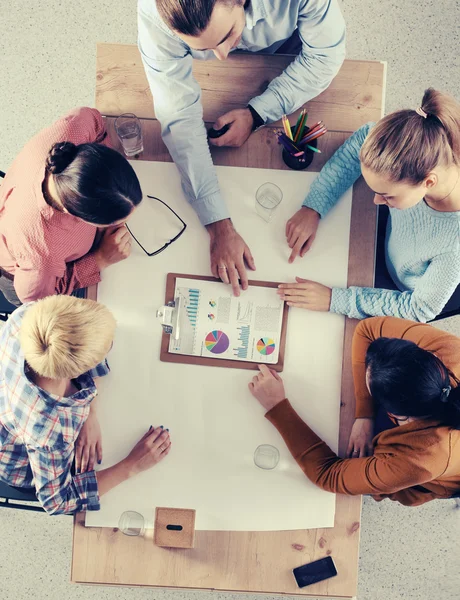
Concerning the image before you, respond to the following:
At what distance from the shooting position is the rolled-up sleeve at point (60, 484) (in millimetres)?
1356

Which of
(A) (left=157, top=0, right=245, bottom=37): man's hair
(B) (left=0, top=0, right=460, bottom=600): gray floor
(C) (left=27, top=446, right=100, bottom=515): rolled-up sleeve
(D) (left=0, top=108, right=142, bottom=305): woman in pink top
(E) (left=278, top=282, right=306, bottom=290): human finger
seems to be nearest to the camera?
(A) (left=157, top=0, right=245, bottom=37): man's hair

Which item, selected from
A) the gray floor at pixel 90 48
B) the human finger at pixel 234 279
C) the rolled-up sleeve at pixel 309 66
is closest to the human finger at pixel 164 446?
the human finger at pixel 234 279

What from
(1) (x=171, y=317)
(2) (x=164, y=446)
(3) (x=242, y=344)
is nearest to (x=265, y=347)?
(3) (x=242, y=344)

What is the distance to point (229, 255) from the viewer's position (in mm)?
1432

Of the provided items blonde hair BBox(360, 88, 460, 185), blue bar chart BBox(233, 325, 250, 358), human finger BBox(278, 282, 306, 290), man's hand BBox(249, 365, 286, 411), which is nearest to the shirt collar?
blonde hair BBox(360, 88, 460, 185)

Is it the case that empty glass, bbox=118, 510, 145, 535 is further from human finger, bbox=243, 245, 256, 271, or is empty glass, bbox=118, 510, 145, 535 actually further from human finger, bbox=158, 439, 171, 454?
human finger, bbox=243, 245, 256, 271

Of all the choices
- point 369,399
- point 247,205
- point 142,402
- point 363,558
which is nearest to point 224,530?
point 142,402

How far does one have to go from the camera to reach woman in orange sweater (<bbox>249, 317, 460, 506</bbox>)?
4.13ft

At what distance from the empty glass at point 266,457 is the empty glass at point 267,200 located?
2.07 feet

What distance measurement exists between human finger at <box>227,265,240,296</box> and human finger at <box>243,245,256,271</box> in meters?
0.06

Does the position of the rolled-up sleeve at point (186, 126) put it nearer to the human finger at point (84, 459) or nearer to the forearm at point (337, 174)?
the forearm at point (337, 174)

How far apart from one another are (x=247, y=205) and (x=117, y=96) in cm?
50

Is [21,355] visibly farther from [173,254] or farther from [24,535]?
[24,535]

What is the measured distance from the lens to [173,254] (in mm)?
1501
